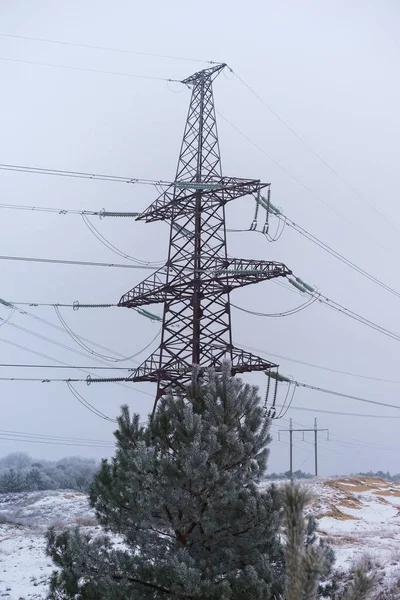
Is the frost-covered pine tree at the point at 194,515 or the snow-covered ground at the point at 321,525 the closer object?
the frost-covered pine tree at the point at 194,515

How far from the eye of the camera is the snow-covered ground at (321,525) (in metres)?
19.8

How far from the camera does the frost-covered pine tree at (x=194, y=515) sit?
33.3ft

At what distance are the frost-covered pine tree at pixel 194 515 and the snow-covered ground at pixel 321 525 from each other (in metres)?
1.52

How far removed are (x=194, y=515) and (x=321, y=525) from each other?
886 inches

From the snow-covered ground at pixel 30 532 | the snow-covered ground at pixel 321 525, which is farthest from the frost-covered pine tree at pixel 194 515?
the snow-covered ground at pixel 30 532

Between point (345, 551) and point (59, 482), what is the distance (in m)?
47.1

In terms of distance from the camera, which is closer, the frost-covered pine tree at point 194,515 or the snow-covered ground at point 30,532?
the frost-covered pine tree at point 194,515

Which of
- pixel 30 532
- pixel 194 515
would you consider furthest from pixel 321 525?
pixel 194 515

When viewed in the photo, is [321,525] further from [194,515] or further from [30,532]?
[194,515]

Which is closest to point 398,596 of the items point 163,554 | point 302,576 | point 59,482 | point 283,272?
point 163,554

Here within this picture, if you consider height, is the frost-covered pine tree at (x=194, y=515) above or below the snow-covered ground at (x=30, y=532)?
above

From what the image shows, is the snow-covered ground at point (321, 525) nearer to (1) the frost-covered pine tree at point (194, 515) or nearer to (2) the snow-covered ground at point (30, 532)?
(2) the snow-covered ground at point (30, 532)

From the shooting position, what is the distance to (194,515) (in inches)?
413

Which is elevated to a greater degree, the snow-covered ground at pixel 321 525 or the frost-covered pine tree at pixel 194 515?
the frost-covered pine tree at pixel 194 515
